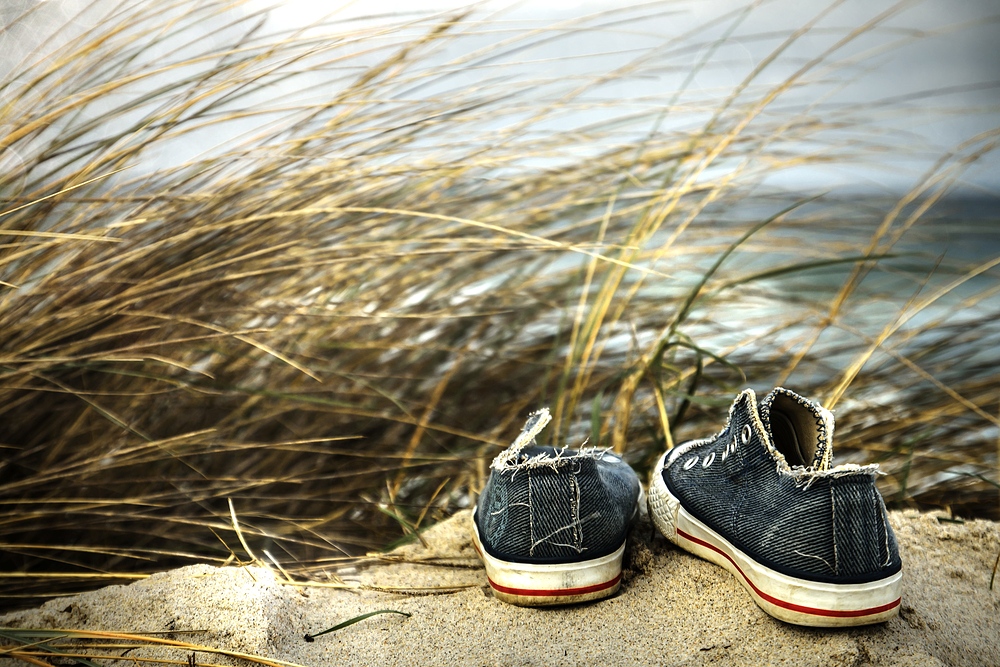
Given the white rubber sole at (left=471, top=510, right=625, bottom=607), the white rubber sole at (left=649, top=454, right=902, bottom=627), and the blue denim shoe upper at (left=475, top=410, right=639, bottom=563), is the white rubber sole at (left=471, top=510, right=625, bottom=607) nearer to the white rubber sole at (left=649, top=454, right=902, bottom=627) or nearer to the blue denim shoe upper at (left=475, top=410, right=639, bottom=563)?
the blue denim shoe upper at (left=475, top=410, right=639, bottom=563)

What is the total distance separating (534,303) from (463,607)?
890 millimetres

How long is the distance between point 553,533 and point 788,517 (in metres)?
0.30

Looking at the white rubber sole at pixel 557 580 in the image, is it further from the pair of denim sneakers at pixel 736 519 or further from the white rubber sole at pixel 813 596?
the white rubber sole at pixel 813 596

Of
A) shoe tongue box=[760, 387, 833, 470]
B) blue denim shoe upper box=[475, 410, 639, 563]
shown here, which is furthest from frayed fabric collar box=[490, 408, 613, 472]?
shoe tongue box=[760, 387, 833, 470]

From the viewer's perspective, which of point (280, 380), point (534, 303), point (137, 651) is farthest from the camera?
point (534, 303)

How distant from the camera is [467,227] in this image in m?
1.73

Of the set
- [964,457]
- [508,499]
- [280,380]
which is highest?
[508,499]

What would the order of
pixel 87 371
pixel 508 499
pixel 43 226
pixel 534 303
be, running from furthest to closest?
pixel 534 303
pixel 87 371
pixel 43 226
pixel 508 499

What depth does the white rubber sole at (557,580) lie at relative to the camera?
101cm

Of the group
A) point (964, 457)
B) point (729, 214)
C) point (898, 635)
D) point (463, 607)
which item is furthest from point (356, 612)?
point (729, 214)

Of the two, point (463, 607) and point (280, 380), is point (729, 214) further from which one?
point (463, 607)

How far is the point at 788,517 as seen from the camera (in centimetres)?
93

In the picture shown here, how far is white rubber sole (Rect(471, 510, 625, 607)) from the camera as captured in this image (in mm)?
1006

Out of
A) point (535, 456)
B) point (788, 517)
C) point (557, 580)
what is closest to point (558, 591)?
point (557, 580)
